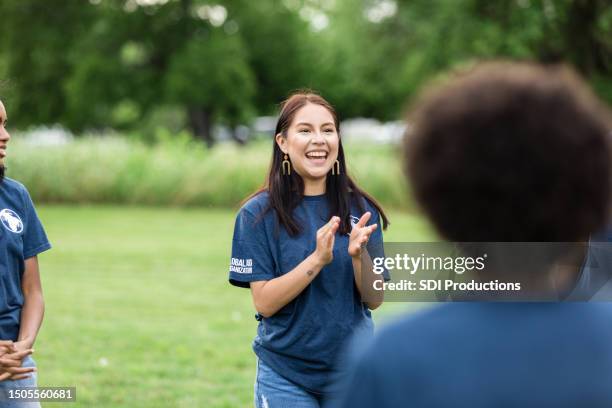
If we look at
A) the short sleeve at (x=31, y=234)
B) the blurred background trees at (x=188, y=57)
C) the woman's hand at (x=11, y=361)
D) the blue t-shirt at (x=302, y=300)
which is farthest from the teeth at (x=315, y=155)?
the blurred background trees at (x=188, y=57)

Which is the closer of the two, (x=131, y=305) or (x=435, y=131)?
(x=435, y=131)

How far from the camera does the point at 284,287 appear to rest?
10.7 feet

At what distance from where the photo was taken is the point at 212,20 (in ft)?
133

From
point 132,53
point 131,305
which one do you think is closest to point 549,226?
point 131,305

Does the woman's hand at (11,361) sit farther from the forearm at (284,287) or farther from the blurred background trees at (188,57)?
the blurred background trees at (188,57)

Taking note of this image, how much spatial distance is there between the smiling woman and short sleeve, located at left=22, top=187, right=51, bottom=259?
0.80m

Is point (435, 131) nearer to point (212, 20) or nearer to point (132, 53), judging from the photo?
point (212, 20)

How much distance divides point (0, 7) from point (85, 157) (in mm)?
19830

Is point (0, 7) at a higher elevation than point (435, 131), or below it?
higher

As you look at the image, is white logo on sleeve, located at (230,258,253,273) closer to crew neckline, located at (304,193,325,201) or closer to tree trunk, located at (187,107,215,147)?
crew neckline, located at (304,193,325,201)

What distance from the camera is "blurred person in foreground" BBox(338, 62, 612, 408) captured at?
4.62 ft

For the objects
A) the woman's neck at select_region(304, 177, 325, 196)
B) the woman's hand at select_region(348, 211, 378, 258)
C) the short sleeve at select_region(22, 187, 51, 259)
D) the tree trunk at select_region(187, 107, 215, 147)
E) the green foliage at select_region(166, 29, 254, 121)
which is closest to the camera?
the woman's hand at select_region(348, 211, 378, 258)

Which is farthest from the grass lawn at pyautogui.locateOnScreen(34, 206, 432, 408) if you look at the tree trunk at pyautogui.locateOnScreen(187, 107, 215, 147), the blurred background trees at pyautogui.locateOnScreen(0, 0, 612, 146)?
the tree trunk at pyautogui.locateOnScreen(187, 107, 215, 147)

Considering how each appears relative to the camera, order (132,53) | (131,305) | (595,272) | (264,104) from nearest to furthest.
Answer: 1. (595,272)
2. (131,305)
3. (264,104)
4. (132,53)
